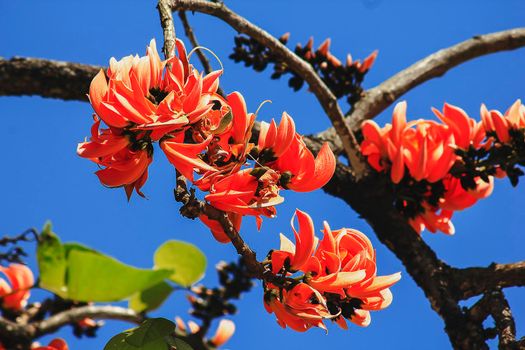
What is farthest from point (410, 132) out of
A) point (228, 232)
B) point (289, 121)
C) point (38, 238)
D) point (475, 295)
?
point (38, 238)

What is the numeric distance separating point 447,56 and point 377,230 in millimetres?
666

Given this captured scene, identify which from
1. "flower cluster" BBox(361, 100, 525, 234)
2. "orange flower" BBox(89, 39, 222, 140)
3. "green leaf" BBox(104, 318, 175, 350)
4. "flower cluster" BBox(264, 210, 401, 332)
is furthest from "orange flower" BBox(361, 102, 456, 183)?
"green leaf" BBox(104, 318, 175, 350)

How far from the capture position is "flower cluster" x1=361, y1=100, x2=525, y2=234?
131 centimetres

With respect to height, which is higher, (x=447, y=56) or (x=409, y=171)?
(x=447, y=56)

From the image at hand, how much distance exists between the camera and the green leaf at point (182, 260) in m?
0.67

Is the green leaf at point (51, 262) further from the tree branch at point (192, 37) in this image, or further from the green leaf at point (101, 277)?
the tree branch at point (192, 37)

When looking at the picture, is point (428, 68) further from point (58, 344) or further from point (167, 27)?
point (58, 344)

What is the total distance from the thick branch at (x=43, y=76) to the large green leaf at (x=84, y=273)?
1.09m

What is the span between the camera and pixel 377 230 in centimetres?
149

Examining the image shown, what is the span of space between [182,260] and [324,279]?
0.15 m

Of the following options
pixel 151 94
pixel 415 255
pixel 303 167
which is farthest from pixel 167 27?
pixel 415 255

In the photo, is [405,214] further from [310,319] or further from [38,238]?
[38,238]

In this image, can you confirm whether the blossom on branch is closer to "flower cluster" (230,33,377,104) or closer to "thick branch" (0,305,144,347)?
"flower cluster" (230,33,377,104)

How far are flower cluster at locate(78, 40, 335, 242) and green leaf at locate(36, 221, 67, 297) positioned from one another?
21 cm
